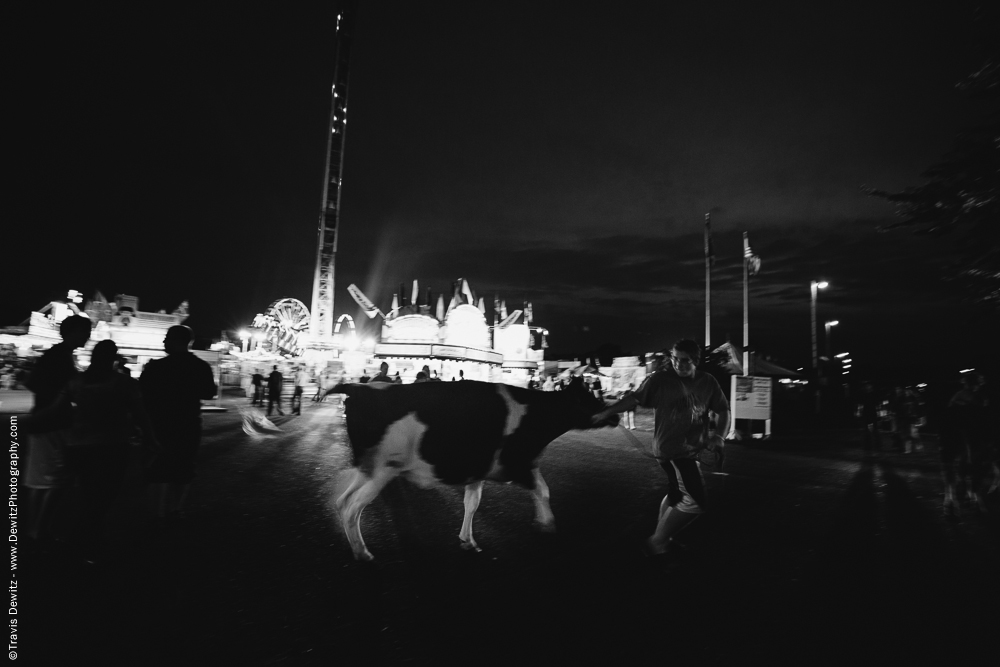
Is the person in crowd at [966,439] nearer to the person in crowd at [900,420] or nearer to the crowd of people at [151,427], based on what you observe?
the crowd of people at [151,427]

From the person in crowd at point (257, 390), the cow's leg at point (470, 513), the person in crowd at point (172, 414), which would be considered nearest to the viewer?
the cow's leg at point (470, 513)

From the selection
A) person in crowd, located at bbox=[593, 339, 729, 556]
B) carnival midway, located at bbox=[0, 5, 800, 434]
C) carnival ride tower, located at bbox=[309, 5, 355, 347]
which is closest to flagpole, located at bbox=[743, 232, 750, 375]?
carnival midway, located at bbox=[0, 5, 800, 434]

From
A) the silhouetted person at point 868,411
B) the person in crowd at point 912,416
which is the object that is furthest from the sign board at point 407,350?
the silhouetted person at point 868,411

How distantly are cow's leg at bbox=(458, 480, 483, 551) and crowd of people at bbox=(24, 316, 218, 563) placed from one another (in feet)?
8.72

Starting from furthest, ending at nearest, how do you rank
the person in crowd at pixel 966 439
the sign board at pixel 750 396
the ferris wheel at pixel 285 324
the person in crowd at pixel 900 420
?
the ferris wheel at pixel 285 324 < the sign board at pixel 750 396 < the person in crowd at pixel 900 420 < the person in crowd at pixel 966 439

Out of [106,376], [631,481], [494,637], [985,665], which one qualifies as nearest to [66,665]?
[494,637]

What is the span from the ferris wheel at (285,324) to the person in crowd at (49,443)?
43.4m

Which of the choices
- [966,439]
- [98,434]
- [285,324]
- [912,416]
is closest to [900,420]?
[912,416]

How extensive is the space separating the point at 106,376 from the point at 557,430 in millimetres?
3671

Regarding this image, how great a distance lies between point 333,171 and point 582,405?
6445cm

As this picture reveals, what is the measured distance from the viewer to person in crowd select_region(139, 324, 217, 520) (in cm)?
454

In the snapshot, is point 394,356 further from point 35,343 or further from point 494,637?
point 494,637

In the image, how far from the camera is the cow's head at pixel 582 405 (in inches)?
170

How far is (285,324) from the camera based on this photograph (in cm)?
4712
